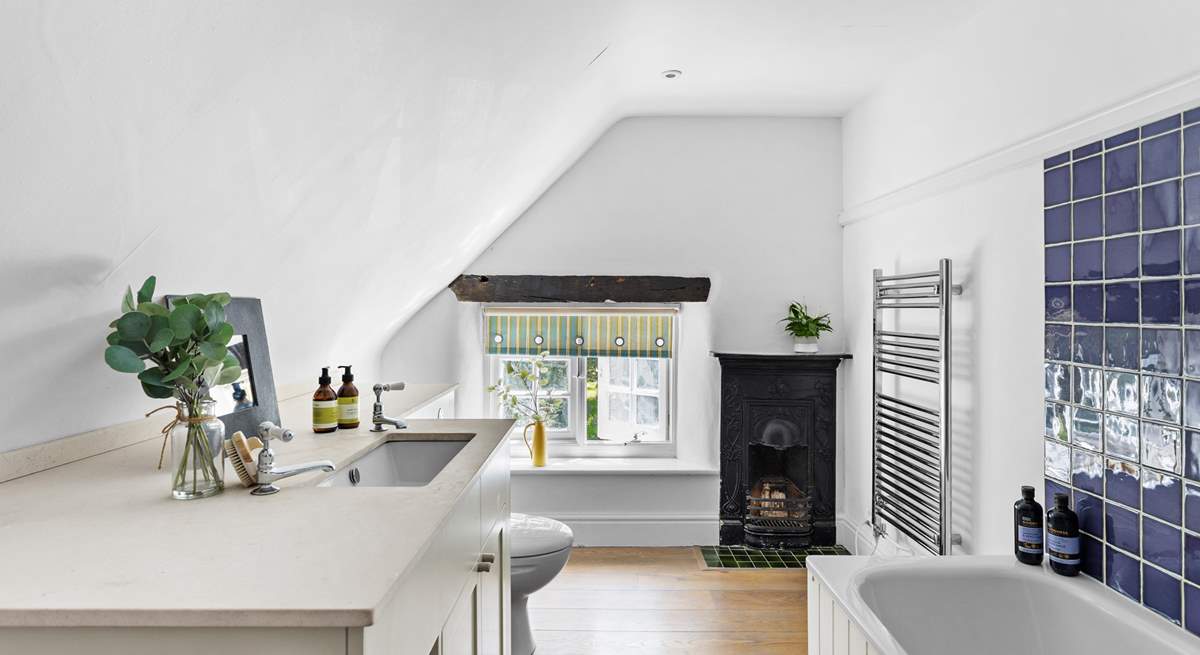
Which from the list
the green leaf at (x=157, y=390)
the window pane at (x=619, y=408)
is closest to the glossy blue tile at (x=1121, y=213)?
the green leaf at (x=157, y=390)

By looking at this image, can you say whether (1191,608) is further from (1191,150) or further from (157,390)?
(157,390)

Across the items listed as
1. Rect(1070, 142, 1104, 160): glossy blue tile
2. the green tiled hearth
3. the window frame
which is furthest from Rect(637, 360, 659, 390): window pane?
Rect(1070, 142, 1104, 160): glossy blue tile

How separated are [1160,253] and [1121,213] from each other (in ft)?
0.53

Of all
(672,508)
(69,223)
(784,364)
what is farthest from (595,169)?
(69,223)

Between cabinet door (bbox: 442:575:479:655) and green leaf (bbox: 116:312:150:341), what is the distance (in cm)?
67

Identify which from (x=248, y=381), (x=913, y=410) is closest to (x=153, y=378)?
(x=248, y=381)

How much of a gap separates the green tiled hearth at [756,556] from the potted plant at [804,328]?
1009 millimetres

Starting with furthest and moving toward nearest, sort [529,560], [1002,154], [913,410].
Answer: [913,410], [529,560], [1002,154]

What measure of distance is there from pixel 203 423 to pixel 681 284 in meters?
2.72

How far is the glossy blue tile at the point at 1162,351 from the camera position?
1.55 meters

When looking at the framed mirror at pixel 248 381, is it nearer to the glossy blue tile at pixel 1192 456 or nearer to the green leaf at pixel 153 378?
the green leaf at pixel 153 378

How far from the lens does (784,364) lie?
3.57 meters

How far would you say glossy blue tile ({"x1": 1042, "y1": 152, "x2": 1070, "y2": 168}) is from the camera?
6.28 ft

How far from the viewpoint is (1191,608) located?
1539 mm
